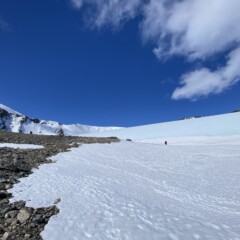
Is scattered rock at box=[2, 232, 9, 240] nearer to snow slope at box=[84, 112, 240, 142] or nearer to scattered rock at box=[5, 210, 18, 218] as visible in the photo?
scattered rock at box=[5, 210, 18, 218]

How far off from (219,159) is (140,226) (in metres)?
12.3

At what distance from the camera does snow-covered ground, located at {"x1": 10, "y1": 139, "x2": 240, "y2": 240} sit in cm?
712

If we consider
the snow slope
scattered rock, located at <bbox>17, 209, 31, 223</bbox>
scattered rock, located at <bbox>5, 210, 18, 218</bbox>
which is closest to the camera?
scattered rock, located at <bbox>17, 209, 31, 223</bbox>

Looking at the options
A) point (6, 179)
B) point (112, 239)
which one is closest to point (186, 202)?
point (112, 239)

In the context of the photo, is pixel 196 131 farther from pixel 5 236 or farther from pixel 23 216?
pixel 5 236

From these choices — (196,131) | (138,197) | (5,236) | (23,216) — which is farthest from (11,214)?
(196,131)

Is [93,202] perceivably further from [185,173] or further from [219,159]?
[219,159]

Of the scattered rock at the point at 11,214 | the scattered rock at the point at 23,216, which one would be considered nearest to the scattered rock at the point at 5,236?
the scattered rock at the point at 23,216

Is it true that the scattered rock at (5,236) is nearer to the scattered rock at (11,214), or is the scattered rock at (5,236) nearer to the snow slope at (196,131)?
the scattered rock at (11,214)

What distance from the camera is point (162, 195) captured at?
10.4m

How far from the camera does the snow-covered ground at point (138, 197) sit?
7.12m

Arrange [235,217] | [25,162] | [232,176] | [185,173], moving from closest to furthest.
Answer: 1. [235,217]
2. [232,176]
3. [185,173]
4. [25,162]

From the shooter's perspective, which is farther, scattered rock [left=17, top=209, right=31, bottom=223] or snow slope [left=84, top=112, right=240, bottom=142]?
snow slope [left=84, top=112, right=240, bottom=142]

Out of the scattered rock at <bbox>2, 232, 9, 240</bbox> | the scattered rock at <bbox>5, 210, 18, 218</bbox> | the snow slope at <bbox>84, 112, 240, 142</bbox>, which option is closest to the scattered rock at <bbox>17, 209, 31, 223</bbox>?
the scattered rock at <bbox>5, 210, 18, 218</bbox>
